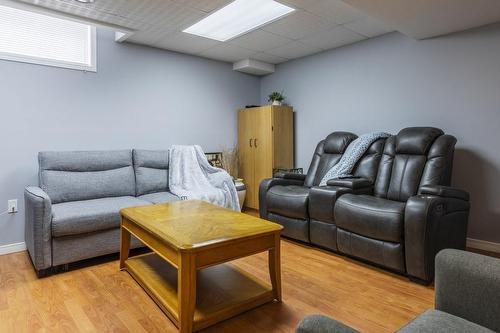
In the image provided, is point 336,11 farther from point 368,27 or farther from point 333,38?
point 333,38

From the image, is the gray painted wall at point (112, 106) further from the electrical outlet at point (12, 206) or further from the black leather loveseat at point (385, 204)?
the black leather loveseat at point (385, 204)

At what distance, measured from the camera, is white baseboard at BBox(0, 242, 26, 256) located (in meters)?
2.90

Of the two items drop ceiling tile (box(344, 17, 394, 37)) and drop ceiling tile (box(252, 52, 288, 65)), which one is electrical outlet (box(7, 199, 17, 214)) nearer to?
drop ceiling tile (box(252, 52, 288, 65))

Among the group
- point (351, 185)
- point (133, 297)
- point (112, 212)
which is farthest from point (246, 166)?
point (133, 297)

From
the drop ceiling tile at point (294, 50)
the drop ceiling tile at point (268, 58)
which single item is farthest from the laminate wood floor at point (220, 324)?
the drop ceiling tile at point (268, 58)

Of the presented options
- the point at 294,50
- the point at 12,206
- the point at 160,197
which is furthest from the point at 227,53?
the point at 12,206

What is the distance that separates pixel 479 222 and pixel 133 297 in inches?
122

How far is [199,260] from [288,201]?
166 centimetres

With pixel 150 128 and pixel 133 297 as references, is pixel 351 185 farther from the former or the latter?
pixel 150 128

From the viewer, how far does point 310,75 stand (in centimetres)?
428

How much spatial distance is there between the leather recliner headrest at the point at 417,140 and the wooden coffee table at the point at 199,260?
1699mm

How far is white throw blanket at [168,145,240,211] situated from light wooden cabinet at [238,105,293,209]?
78cm

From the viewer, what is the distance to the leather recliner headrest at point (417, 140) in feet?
9.25

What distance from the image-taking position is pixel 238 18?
10.6 ft
